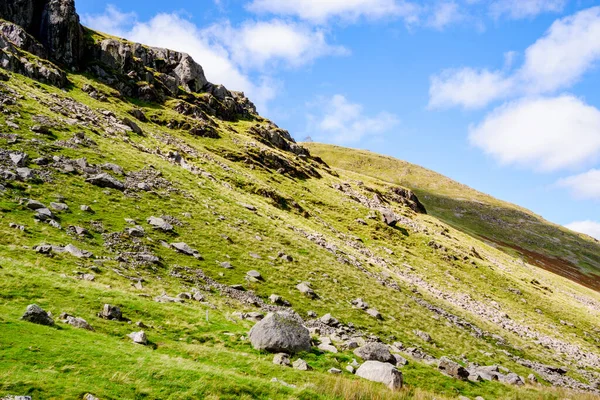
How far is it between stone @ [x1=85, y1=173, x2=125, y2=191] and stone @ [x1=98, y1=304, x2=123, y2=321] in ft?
Result: 78.1

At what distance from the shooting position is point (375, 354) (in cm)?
2041

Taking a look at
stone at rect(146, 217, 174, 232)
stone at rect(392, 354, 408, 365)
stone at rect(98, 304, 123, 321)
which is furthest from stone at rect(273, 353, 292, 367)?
stone at rect(146, 217, 174, 232)

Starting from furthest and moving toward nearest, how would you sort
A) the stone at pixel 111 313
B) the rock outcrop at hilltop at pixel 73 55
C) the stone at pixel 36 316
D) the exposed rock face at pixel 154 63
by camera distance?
the exposed rock face at pixel 154 63
the rock outcrop at hilltop at pixel 73 55
the stone at pixel 111 313
the stone at pixel 36 316

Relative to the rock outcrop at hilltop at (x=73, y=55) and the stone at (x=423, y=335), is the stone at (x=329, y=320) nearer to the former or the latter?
the stone at (x=423, y=335)

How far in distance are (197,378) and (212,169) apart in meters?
56.9

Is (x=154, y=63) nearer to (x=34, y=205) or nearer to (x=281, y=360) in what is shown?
(x=34, y=205)

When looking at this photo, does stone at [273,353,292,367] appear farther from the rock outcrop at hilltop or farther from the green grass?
the rock outcrop at hilltop

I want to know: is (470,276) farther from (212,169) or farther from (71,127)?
(71,127)

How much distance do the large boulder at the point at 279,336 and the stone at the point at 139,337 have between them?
5.35 meters

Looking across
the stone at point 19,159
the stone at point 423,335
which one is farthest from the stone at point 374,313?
the stone at point 19,159

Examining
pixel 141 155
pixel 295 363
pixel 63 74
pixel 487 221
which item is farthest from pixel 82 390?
pixel 487 221

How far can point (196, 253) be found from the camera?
33031 mm

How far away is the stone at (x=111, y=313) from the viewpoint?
1766 centimetres

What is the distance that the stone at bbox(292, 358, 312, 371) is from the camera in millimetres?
17109
